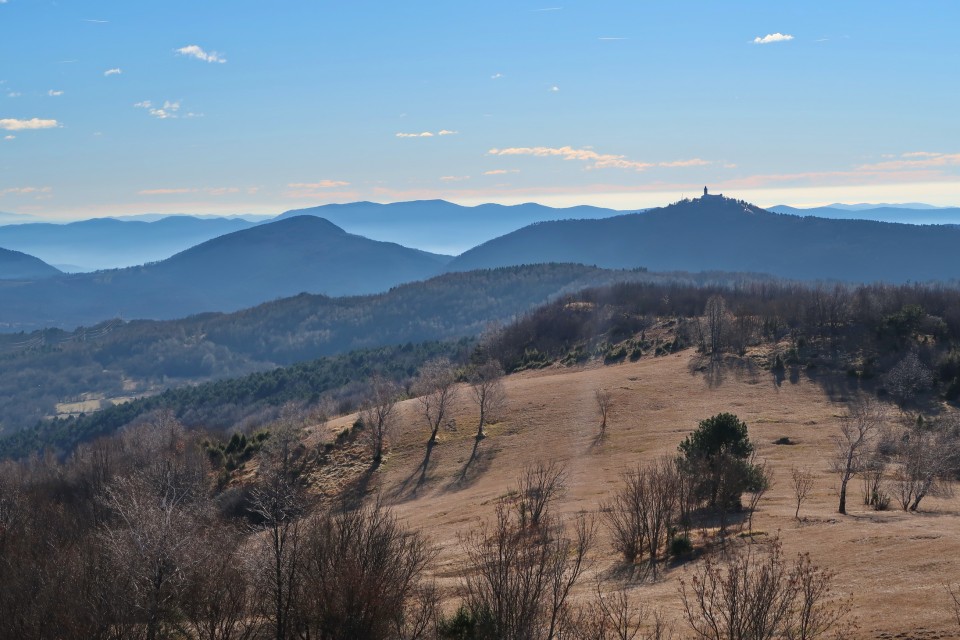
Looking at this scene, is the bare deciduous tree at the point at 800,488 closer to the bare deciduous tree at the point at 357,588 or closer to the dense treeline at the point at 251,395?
the bare deciduous tree at the point at 357,588

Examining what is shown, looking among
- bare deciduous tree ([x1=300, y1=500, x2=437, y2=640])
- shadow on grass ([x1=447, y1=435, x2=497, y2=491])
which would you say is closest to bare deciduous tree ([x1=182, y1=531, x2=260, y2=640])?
bare deciduous tree ([x1=300, y1=500, x2=437, y2=640])

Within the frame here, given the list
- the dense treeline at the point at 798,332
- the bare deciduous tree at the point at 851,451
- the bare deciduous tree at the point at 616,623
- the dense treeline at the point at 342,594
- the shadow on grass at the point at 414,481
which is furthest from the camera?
the dense treeline at the point at 798,332

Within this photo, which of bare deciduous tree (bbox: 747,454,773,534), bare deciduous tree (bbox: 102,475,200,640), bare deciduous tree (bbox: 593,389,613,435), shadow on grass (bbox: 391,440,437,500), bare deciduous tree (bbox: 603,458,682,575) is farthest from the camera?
bare deciduous tree (bbox: 593,389,613,435)

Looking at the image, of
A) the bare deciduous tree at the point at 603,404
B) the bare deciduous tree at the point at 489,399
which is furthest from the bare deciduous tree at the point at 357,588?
the bare deciduous tree at the point at 489,399

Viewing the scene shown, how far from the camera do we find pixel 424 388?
8656cm

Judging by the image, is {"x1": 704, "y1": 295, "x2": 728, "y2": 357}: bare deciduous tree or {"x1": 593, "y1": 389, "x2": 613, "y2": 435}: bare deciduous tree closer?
{"x1": 593, "y1": 389, "x2": 613, "y2": 435}: bare deciduous tree

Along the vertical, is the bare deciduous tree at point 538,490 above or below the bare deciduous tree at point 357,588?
below

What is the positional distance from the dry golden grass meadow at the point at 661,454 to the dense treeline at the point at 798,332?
646 centimetres

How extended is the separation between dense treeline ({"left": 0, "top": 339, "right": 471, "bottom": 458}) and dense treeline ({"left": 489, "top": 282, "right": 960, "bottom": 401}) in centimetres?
3181

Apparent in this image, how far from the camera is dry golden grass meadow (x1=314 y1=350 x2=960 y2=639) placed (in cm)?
2414

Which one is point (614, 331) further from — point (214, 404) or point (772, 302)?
point (214, 404)

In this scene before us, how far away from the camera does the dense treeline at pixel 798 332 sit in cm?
7662

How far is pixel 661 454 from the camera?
55625 mm

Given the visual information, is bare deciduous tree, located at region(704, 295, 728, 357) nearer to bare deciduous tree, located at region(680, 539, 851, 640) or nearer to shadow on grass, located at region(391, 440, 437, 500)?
shadow on grass, located at region(391, 440, 437, 500)
